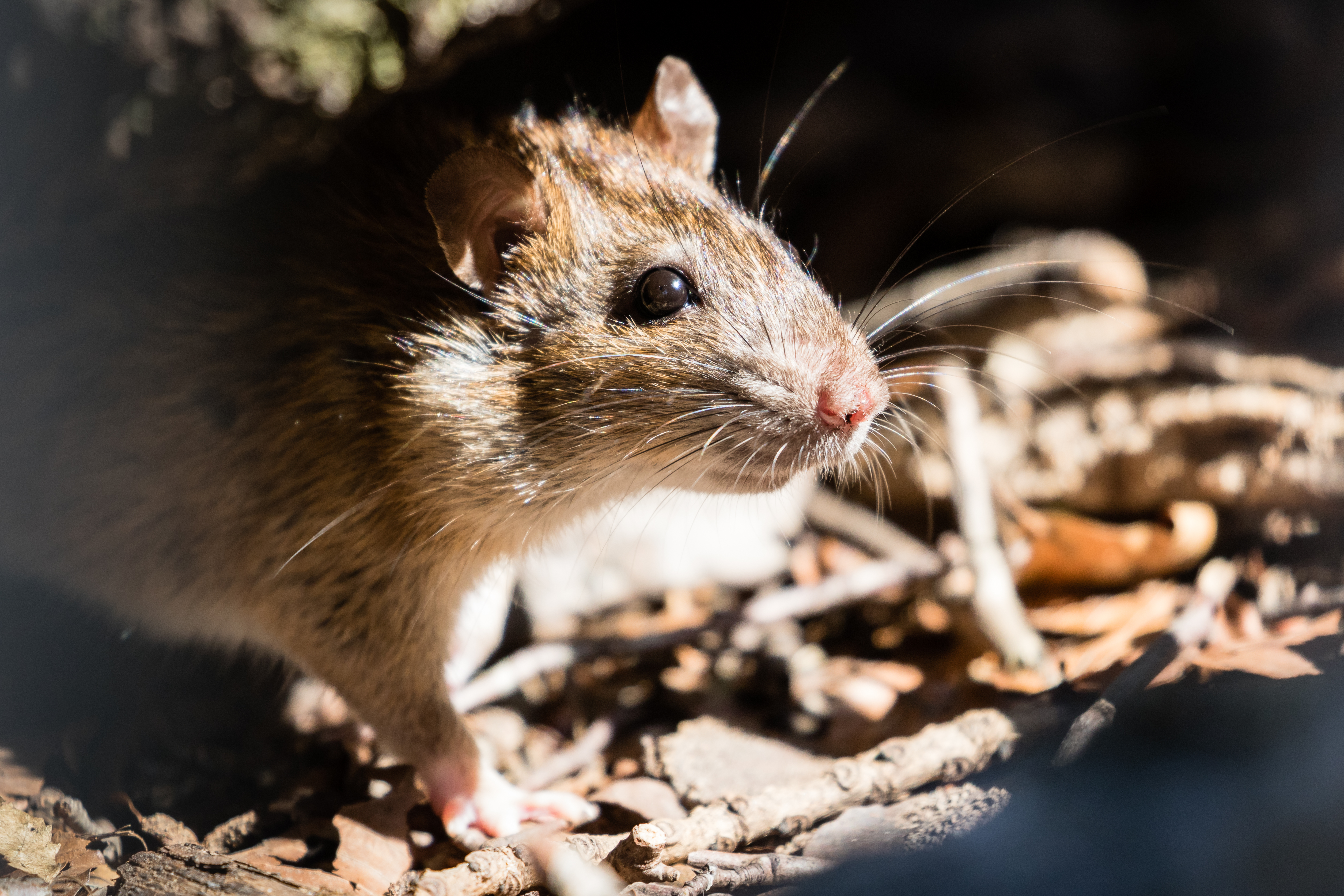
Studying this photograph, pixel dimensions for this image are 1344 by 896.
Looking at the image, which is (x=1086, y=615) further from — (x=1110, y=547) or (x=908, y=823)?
(x=908, y=823)

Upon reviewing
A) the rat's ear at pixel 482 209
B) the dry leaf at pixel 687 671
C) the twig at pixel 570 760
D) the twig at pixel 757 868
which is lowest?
the twig at pixel 570 760

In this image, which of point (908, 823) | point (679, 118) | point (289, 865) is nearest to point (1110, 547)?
point (908, 823)

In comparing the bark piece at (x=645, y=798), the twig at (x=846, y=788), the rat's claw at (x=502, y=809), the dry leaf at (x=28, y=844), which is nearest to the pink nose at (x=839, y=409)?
the twig at (x=846, y=788)

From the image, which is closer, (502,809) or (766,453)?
(766,453)

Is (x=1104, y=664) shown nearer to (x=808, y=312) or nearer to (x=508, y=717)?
(x=808, y=312)

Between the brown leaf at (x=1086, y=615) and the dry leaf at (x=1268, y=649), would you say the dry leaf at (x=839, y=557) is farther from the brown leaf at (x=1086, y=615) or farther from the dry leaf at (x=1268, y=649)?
the dry leaf at (x=1268, y=649)

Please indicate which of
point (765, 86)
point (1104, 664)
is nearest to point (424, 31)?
point (765, 86)

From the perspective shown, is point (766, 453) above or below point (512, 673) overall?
above
